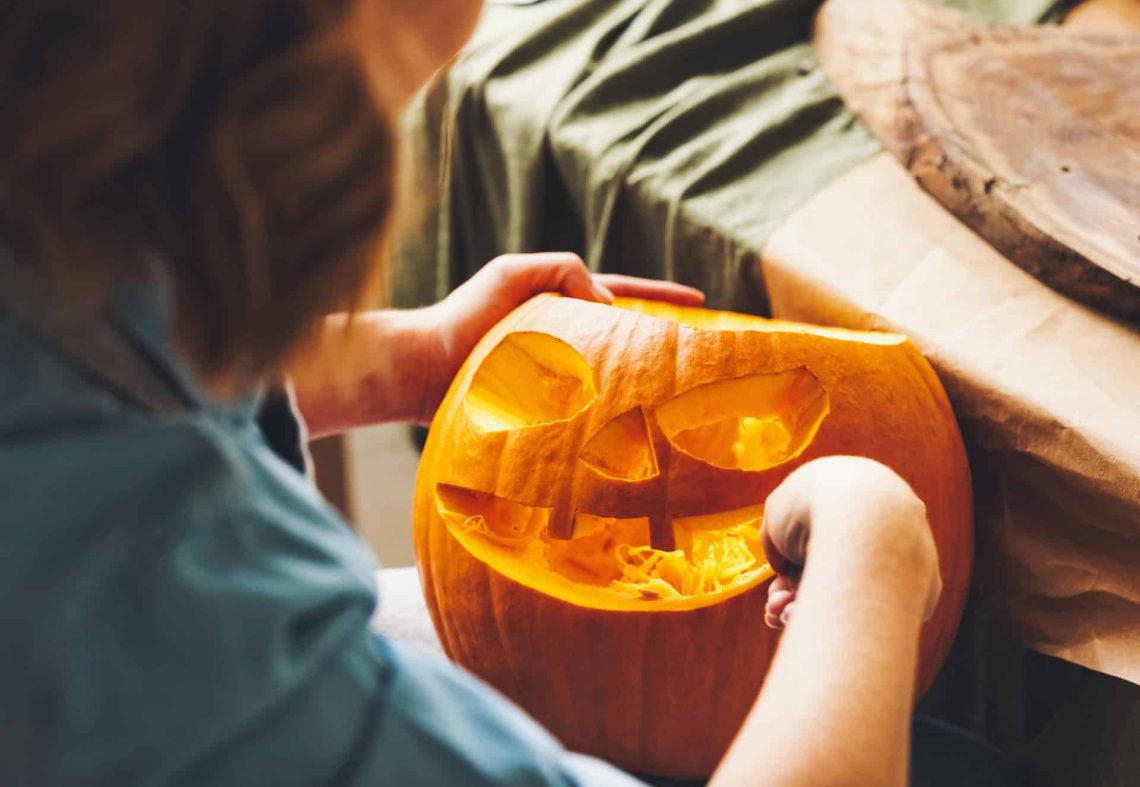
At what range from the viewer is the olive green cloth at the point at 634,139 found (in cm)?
94

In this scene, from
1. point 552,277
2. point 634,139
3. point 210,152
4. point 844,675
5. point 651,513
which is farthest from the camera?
point 634,139

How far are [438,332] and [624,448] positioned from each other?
216mm

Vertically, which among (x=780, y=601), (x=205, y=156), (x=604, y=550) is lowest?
(x=604, y=550)

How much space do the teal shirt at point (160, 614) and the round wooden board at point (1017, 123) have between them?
587mm

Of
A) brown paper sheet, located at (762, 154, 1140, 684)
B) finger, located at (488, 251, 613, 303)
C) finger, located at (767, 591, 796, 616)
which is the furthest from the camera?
finger, located at (488, 251, 613, 303)

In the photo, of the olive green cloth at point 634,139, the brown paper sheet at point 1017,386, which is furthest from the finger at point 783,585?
the olive green cloth at point 634,139

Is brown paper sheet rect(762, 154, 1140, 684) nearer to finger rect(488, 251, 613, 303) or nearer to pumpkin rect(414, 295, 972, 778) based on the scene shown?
pumpkin rect(414, 295, 972, 778)

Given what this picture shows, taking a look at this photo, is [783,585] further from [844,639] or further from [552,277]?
[552,277]

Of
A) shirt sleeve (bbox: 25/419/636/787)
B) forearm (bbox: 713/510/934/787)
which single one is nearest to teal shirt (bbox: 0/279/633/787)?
shirt sleeve (bbox: 25/419/636/787)

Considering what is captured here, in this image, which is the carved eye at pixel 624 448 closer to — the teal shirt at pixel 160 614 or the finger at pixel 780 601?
the finger at pixel 780 601

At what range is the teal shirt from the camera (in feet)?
1.04

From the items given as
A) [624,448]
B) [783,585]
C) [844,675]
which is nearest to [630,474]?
[624,448]

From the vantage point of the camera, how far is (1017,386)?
2.39ft

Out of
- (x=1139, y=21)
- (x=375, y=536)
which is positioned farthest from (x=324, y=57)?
(x=375, y=536)
